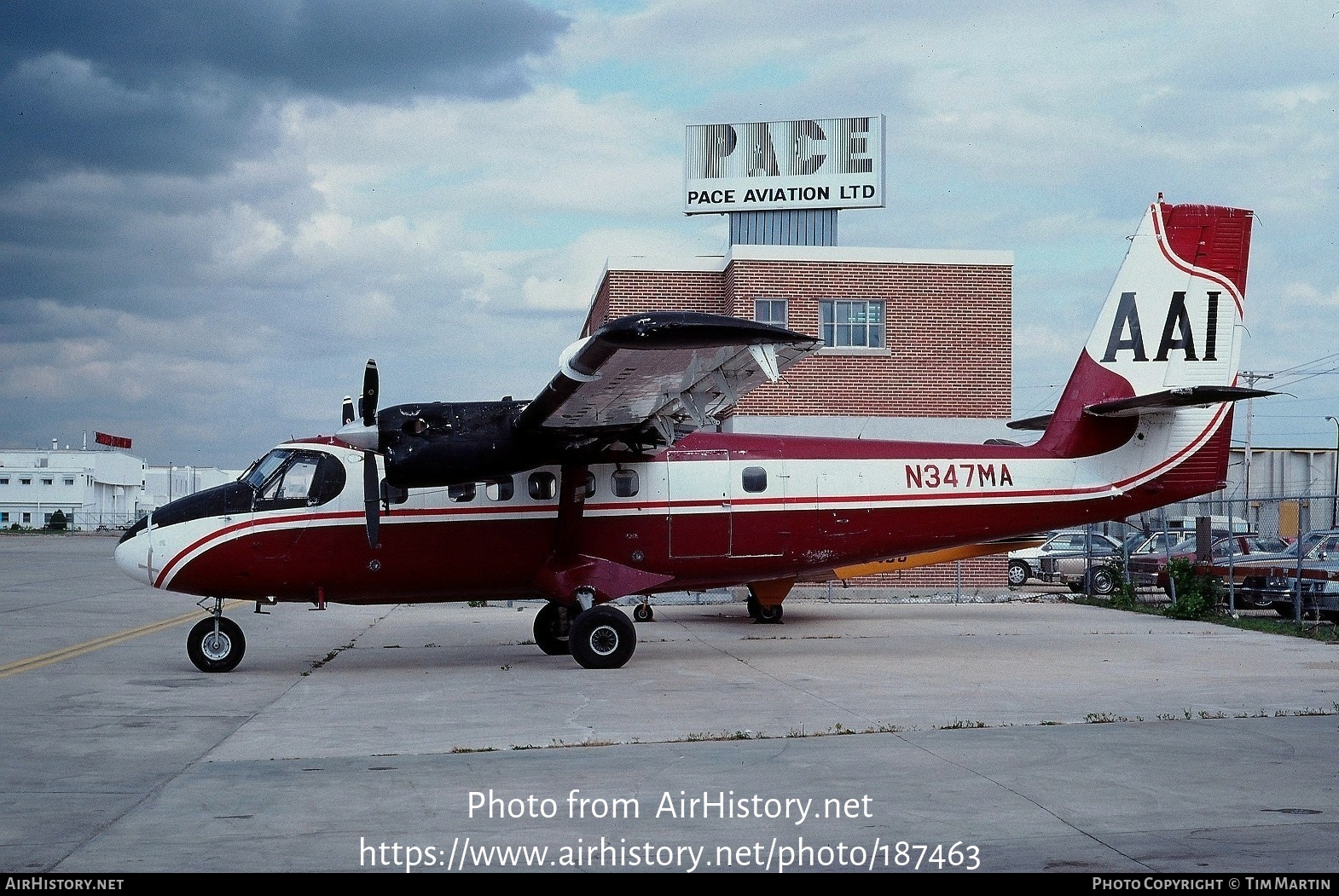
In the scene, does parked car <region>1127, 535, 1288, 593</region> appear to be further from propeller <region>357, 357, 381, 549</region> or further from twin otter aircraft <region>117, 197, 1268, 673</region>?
propeller <region>357, 357, 381, 549</region>

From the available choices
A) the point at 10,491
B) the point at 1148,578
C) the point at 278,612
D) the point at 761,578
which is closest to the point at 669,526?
the point at 761,578

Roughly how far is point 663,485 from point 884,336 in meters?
15.4

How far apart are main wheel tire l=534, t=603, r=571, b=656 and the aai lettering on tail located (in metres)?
8.73

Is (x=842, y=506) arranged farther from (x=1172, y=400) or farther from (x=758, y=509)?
(x=1172, y=400)

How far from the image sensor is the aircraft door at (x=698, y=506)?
637 inches

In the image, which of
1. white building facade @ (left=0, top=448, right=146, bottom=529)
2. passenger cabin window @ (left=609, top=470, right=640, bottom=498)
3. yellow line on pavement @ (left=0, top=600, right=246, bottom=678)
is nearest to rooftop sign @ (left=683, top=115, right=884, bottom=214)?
yellow line on pavement @ (left=0, top=600, right=246, bottom=678)

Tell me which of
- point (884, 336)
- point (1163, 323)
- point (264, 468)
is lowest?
point (264, 468)

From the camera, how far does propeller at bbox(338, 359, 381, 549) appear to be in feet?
47.6

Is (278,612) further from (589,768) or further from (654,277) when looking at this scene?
(589,768)

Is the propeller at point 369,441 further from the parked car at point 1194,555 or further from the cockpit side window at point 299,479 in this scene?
the parked car at point 1194,555

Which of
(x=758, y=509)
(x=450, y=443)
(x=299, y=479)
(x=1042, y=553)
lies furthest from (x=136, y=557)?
(x=1042, y=553)

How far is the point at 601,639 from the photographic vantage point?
1496cm

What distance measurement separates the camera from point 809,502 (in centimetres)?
1648

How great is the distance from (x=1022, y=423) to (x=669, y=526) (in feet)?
22.1
